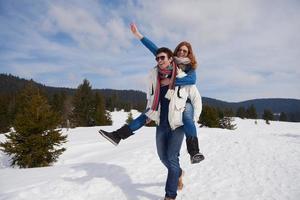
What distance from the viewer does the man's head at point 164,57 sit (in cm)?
493

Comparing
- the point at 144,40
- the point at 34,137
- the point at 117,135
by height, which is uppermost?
the point at 144,40

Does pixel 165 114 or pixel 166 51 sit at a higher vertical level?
pixel 166 51

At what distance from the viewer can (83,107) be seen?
49.5 metres

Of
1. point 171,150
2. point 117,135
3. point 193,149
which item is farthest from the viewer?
point 117,135

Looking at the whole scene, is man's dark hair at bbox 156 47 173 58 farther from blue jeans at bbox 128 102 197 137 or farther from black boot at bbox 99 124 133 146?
black boot at bbox 99 124 133 146

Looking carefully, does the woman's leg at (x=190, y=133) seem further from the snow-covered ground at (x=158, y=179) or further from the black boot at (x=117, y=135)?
the snow-covered ground at (x=158, y=179)

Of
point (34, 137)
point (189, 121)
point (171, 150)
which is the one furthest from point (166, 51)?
point (34, 137)

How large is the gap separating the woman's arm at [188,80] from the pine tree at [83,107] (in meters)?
45.3

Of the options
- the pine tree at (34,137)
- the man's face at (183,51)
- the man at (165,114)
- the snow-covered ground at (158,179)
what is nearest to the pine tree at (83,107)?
the pine tree at (34,137)

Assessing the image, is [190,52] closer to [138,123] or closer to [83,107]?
[138,123]

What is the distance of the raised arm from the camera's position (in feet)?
17.4

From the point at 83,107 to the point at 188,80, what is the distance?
1816 inches

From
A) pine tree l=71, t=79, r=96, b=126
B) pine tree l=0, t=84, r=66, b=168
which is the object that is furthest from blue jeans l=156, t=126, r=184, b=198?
pine tree l=71, t=79, r=96, b=126

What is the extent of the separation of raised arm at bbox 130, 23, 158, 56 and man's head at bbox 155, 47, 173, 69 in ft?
1.03
